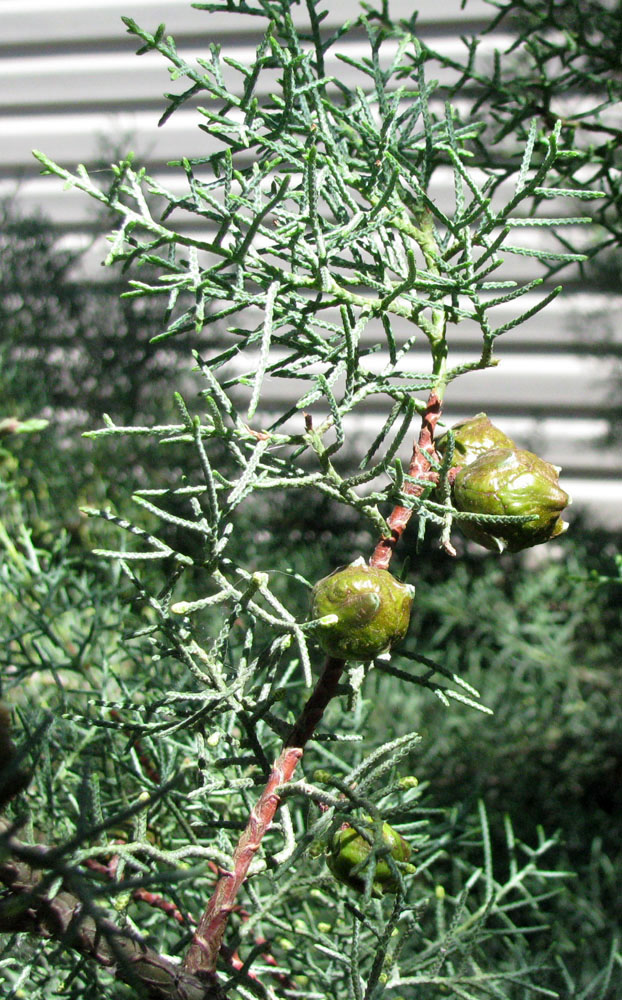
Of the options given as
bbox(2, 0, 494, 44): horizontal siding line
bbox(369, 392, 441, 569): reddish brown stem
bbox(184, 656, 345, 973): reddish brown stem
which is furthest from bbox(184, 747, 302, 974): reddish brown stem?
bbox(2, 0, 494, 44): horizontal siding line

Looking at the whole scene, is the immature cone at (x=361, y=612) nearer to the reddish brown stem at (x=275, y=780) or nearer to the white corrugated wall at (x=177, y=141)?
the reddish brown stem at (x=275, y=780)

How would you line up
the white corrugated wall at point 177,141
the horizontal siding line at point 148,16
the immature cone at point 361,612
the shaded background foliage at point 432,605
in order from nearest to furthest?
the immature cone at point 361,612 → the shaded background foliage at point 432,605 → the horizontal siding line at point 148,16 → the white corrugated wall at point 177,141

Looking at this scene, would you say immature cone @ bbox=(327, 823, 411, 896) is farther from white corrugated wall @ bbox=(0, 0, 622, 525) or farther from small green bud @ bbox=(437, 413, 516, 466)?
white corrugated wall @ bbox=(0, 0, 622, 525)

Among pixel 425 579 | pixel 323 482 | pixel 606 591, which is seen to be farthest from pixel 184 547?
pixel 323 482

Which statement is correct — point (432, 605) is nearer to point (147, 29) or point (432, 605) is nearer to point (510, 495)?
point (510, 495)

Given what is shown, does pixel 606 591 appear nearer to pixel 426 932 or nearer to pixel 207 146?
pixel 426 932

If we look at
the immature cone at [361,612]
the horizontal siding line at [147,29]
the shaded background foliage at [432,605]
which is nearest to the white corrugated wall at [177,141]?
the horizontal siding line at [147,29]

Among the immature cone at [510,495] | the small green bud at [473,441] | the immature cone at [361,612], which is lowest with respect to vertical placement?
the immature cone at [361,612]
